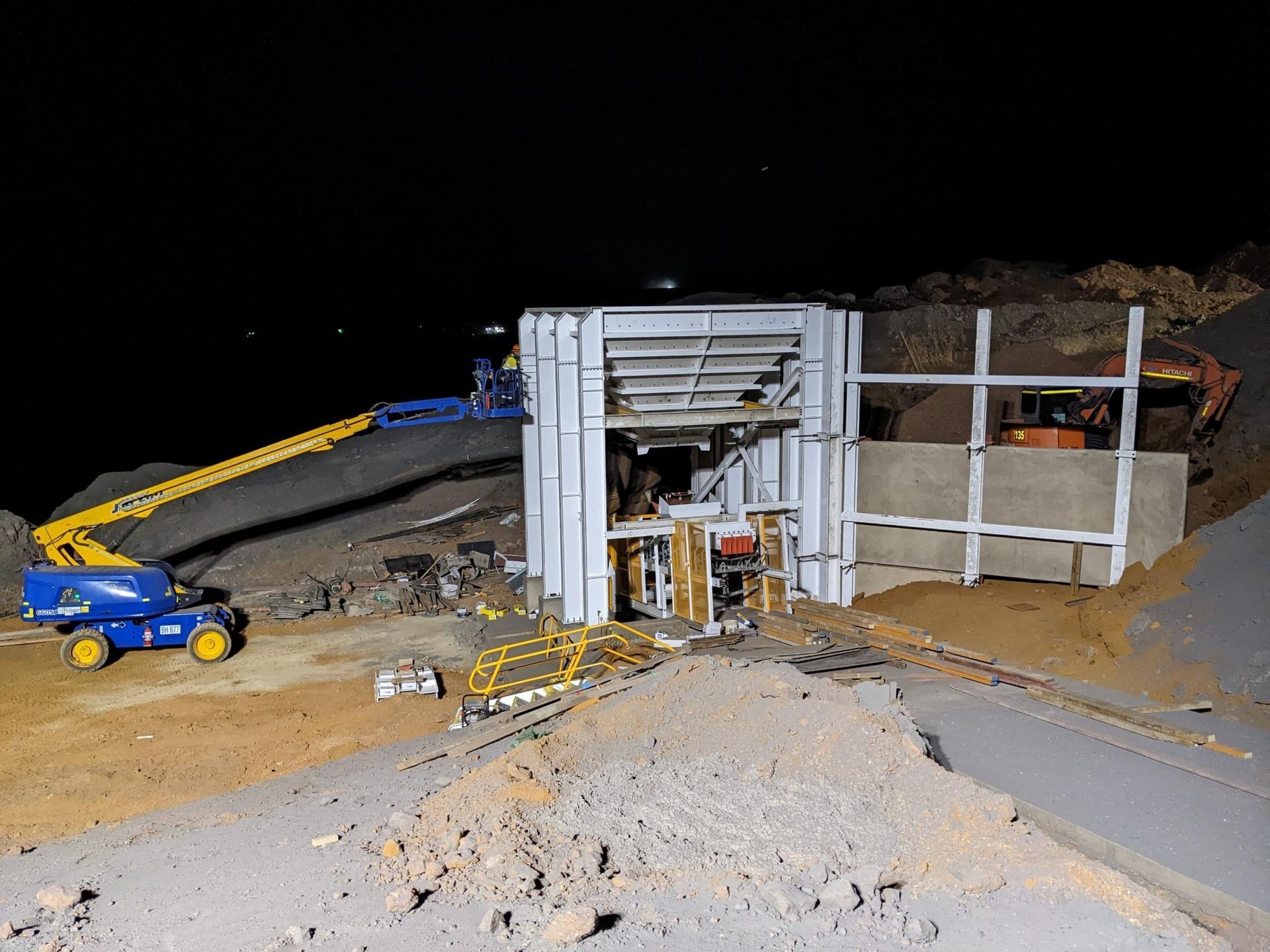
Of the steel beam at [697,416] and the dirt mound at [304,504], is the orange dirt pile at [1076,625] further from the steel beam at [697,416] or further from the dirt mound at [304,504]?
the dirt mound at [304,504]

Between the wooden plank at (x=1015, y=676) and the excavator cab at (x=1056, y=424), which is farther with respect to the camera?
the excavator cab at (x=1056, y=424)

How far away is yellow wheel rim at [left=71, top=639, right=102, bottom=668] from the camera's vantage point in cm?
1527

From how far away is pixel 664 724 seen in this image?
8914mm

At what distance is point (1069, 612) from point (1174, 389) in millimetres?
6878

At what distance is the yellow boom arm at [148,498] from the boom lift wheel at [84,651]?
1.29 metres

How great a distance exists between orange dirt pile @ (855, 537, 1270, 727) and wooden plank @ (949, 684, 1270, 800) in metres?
1.43

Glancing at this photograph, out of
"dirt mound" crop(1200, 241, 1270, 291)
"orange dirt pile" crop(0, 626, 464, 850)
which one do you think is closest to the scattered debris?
"orange dirt pile" crop(0, 626, 464, 850)

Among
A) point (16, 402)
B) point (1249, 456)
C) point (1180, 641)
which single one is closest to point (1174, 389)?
point (1249, 456)

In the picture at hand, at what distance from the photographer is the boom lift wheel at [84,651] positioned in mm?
15227

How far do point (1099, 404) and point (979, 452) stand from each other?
1.96 meters

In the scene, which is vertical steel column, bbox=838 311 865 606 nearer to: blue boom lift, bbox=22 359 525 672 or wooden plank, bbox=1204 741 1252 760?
blue boom lift, bbox=22 359 525 672

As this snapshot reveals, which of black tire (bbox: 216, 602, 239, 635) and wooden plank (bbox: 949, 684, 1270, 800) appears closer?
wooden plank (bbox: 949, 684, 1270, 800)

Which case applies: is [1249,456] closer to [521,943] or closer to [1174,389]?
[1174,389]

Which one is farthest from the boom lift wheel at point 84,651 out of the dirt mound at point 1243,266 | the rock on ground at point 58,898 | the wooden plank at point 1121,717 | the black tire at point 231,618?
the dirt mound at point 1243,266
